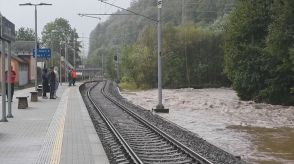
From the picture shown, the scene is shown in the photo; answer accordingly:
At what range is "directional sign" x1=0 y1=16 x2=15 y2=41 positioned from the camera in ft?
57.2

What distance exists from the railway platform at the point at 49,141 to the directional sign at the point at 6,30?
9.17 ft

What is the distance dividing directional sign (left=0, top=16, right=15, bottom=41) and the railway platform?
110 inches

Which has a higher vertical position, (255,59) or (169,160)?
(255,59)

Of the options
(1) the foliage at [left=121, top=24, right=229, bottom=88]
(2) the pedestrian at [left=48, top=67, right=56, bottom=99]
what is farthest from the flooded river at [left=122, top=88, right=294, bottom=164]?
(1) the foliage at [left=121, top=24, right=229, bottom=88]

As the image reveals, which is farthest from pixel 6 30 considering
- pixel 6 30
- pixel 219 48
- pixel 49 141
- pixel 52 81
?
pixel 219 48

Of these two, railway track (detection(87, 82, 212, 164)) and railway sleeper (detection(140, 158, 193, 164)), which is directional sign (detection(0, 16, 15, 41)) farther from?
railway sleeper (detection(140, 158, 193, 164))

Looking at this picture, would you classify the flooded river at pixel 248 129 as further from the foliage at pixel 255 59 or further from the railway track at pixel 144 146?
the foliage at pixel 255 59

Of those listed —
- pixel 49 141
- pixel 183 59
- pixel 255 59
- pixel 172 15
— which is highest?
pixel 172 15

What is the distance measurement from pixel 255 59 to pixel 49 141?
1117 inches

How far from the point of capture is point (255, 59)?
136 feet

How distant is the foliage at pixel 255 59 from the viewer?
3875 cm

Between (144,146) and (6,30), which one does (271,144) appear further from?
(6,30)

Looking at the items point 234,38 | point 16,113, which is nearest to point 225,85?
point 234,38

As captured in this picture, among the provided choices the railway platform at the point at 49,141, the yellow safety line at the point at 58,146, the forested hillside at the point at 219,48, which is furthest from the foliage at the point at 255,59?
the yellow safety line at the point at 58,146
